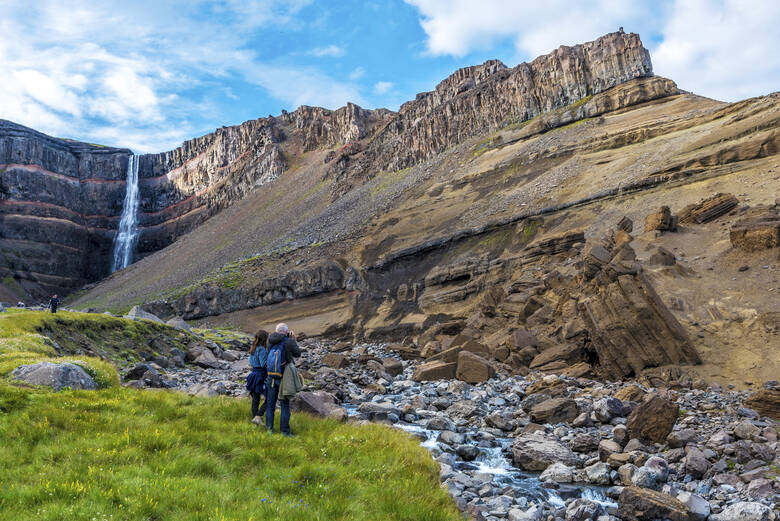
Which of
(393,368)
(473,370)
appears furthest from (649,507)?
(393,368)

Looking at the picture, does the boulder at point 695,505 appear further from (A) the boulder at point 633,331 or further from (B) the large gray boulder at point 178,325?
(B) the large gray boulder at point 178,325

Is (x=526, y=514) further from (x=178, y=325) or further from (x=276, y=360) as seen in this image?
(x=178, y=325)

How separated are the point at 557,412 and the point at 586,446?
7.87ft

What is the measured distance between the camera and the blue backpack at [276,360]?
9930 millimetres

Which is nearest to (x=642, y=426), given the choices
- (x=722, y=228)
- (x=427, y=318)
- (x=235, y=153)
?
(x=722, y=228)

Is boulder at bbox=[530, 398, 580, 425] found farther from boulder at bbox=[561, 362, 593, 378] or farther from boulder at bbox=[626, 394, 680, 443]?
boulder at bbox=[561, 362, 593, 378]

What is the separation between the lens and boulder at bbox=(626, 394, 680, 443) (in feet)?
34.6

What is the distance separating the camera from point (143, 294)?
266ft

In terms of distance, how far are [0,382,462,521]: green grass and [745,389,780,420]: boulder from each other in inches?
366

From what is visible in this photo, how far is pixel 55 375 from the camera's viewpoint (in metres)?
11.5

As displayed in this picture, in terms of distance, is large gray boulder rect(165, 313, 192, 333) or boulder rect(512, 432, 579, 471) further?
large gray boulder rect(165, 313, 192, 333)

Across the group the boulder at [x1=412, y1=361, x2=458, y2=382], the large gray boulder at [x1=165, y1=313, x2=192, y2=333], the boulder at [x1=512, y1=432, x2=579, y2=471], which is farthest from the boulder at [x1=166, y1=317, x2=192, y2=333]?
the boulder at [x1=512, y1=432, x2=579, y2=471]

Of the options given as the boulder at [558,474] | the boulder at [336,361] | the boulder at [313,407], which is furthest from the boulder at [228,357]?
the boulder at [558,474]

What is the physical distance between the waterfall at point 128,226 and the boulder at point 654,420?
5613 inches
